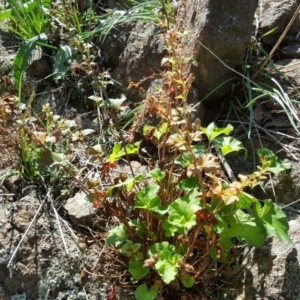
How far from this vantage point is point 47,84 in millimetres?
2461

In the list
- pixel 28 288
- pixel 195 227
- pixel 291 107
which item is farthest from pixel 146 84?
pixel 28 288

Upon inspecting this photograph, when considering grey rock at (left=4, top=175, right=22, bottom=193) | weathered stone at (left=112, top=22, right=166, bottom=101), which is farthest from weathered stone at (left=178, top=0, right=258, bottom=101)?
grey rock at (left=4, top=175, right=22, bottom=193)

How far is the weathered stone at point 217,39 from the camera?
2.07 metres

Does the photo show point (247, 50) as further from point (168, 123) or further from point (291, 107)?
point (168, 123)

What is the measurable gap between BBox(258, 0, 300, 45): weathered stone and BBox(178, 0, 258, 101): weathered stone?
0.24m

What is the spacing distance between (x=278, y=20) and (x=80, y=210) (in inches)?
46.2

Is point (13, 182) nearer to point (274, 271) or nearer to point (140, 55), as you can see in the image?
point (140, 55)

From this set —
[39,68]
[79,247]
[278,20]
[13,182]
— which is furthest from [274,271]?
[39,68]

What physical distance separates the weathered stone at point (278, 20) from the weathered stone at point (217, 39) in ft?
0.79

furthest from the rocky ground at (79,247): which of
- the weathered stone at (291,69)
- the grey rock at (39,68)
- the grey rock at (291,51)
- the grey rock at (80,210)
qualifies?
the grey rock at (39,68)

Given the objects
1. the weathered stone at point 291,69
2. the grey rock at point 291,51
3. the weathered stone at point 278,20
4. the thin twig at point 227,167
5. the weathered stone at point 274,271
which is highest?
the weathered stone at point 278,20

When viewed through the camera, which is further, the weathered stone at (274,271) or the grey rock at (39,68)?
the grey rock at (39,68)

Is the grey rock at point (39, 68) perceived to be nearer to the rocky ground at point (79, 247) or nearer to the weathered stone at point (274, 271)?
the rocky ground at point (79, 247)

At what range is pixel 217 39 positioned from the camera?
207 centimetres
